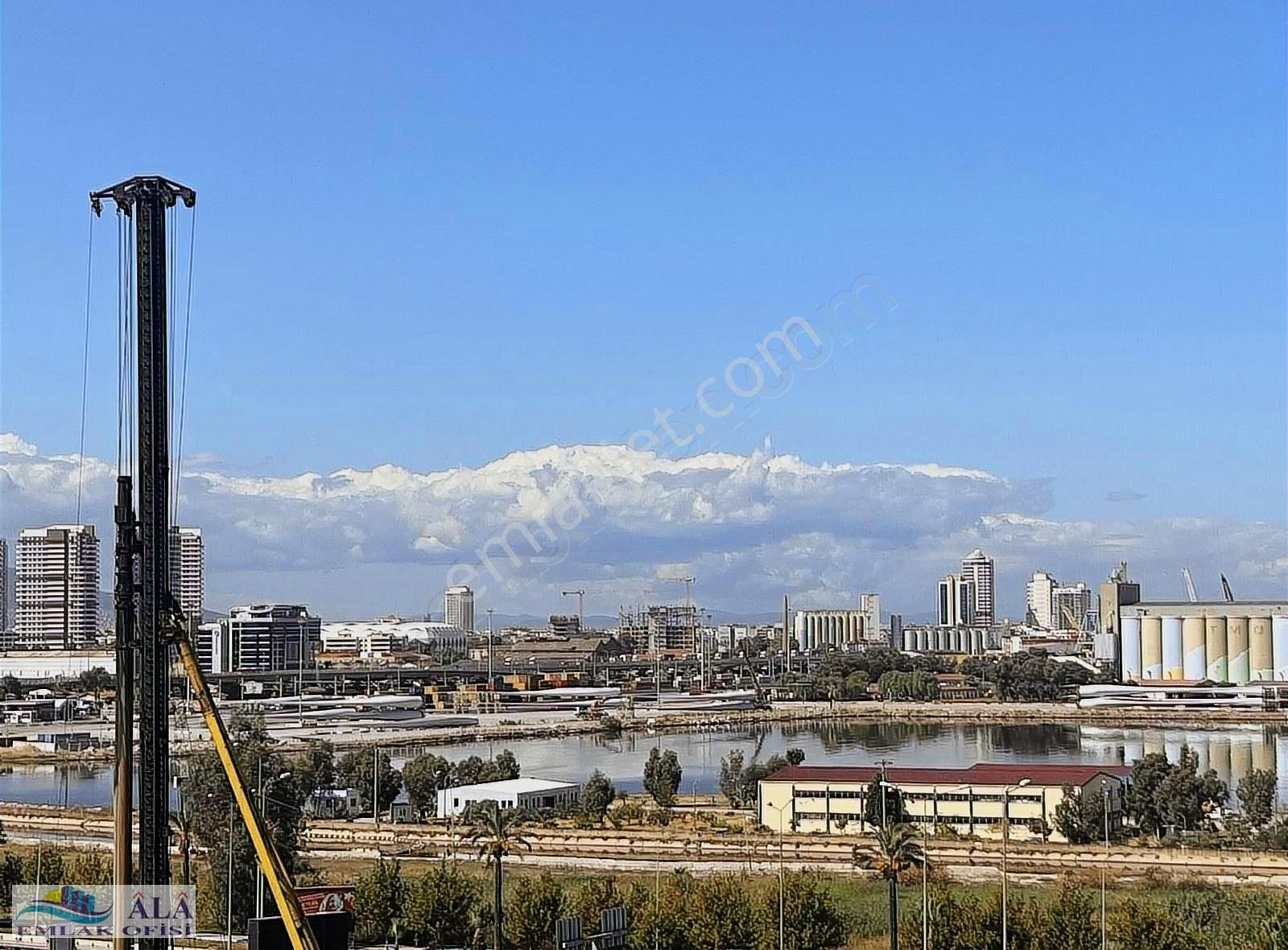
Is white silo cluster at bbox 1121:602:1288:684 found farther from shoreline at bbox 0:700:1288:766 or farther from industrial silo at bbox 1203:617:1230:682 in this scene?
shoreline at bbox 0:700:1288:766

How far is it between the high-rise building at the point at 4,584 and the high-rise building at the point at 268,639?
8.42 meters

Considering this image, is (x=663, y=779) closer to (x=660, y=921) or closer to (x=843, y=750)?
(x=660, y=921)

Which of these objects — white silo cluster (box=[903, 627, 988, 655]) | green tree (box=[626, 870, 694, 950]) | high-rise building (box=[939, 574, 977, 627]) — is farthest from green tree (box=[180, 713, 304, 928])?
high-rise building (box=[939, 574, 977, 627])

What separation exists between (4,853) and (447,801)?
8.77 ft

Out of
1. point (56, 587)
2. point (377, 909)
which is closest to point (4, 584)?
point (56, 587)

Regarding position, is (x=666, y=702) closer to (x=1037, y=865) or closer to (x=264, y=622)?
(x=264, y=622)

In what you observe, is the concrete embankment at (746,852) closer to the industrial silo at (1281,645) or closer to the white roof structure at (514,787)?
the white roof structure at (514,787)

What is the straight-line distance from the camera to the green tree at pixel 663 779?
9625 mm

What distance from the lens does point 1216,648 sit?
21.0 m

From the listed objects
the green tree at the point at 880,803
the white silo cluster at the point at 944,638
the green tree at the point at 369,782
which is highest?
the green tree at the point at 880,803

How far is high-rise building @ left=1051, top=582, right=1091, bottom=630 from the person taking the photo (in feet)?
143

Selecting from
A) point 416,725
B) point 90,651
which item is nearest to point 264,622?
point 90,651

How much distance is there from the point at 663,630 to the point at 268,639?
40.5 ft

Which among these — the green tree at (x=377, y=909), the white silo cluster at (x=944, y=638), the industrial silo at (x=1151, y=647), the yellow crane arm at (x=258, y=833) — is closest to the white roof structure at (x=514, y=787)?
the green tree at (x=377, y=909)
